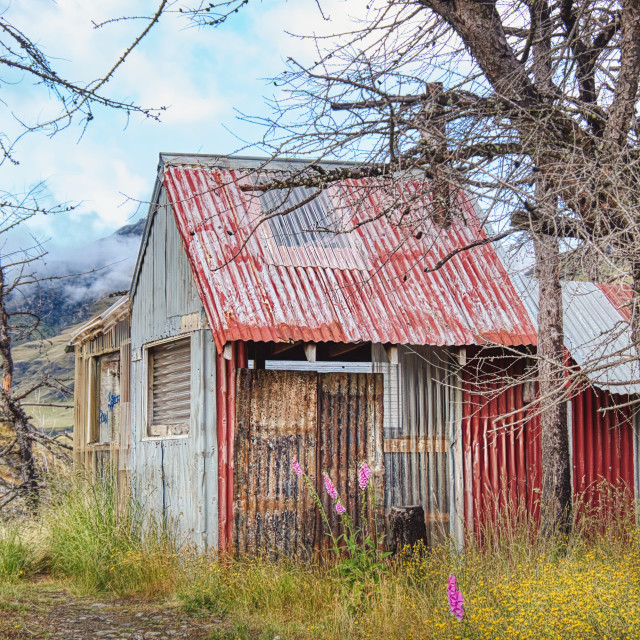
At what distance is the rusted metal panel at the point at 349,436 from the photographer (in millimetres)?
9586

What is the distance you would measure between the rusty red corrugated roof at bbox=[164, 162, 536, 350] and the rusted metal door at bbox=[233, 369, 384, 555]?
24.3 inches

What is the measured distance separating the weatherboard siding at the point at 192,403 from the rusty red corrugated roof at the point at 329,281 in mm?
406

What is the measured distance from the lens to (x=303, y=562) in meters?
9.08

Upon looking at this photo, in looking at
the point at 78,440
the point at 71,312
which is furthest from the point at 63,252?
the point at 78,440

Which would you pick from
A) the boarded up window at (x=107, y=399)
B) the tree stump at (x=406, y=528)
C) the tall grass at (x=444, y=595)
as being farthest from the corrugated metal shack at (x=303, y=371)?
the boarded up window at (x=107, y=399)

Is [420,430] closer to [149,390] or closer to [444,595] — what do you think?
[444,595]

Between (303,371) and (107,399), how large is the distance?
17.4 ft

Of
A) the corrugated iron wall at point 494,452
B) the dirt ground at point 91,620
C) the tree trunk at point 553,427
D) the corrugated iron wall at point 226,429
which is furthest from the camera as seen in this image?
the corrugated iron wall at point 494,452

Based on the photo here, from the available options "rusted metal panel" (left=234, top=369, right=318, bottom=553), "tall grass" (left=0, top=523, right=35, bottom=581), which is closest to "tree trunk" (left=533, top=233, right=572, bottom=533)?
"rusted metal panel" (left=234, top=369, right=318, bottom=553)

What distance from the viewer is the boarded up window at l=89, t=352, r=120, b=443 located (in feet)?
43.8

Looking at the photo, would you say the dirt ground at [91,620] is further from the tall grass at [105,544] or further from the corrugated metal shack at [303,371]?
the corrugated metal shack at [303,371]

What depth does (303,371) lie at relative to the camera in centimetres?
959

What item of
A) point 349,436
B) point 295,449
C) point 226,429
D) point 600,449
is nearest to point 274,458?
point 295,449

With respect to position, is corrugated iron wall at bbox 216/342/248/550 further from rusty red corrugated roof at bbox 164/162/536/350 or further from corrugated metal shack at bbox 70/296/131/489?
corrugated metal shack at bbox 70/296/131/489
